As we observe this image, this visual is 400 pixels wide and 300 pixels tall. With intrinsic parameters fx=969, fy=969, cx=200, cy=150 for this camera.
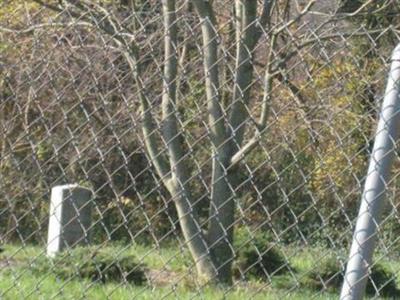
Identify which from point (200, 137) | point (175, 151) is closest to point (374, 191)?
point (200, 137)

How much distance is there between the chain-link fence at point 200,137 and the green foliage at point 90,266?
0.06 feet

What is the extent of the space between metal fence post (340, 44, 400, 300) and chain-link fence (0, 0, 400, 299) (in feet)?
0.13

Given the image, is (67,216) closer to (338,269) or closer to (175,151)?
(175,151)

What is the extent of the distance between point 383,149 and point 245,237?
14.8 feet

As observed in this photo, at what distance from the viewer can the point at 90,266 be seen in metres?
6.09

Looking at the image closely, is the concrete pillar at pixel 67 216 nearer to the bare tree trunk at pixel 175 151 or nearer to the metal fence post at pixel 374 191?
the bare tree trunk at pixel 175 151

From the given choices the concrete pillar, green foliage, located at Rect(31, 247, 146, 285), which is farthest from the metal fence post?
the concrete pillar

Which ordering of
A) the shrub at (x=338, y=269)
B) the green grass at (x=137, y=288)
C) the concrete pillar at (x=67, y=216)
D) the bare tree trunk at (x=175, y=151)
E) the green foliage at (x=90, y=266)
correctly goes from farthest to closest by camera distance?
the shrub at (x=338, y=269) → the concrete pillar at (x=67, y=216) → the green foliage at (x=90, y=266) → the green grass at (x=137, y=288) → the bare tree trunk at (x=175, y=151)

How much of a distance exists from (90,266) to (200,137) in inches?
71.0

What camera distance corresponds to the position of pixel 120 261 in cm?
660

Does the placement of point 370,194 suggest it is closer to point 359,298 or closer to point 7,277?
point 359,298

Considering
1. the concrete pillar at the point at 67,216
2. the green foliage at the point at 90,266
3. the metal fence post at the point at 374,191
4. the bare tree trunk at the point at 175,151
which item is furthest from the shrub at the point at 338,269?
the metal fence post at the point at 374,191

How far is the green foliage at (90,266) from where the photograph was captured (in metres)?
5.45

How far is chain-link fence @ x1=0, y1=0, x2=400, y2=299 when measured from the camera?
4.27m
